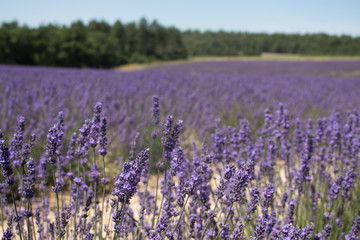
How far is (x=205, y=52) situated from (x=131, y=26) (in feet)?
60.0

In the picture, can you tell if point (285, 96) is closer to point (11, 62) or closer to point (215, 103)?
point (215, 103)

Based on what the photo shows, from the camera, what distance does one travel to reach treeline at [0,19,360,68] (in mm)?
25303

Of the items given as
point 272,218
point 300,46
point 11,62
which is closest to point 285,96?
point 272,218

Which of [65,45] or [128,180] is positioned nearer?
[128,180]

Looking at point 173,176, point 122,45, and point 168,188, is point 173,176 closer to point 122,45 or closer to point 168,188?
point 168,188

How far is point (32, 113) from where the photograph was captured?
472 centimetres

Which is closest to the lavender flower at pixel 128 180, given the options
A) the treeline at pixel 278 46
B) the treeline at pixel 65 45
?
the treeline at pixel 65 45

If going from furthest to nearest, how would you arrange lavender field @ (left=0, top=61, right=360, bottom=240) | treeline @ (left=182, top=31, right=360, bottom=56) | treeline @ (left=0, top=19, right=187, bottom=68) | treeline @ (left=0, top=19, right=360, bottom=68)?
treeline @ (left=182, top=31, right=360, bottom=56), treeline @ (left=0, top=19, right=360, bottom=68), treeline @ (left=0, top=19, right=187, bottom=68), lavender field @ (left=0, top=61, right=360, bottom=240)

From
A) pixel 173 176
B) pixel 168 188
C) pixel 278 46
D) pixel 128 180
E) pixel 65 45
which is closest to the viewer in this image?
pixel 128 180

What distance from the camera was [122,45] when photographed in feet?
136

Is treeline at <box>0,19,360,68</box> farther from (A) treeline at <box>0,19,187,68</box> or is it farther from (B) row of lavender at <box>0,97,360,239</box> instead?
(B) row of lavender at <box>0,97,360,239</box>

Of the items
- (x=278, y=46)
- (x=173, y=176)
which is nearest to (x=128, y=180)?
(x=173, y=176)

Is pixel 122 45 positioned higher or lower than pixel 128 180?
higher

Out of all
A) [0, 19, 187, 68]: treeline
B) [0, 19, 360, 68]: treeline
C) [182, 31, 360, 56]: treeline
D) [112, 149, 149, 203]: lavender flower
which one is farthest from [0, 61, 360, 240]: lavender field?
[182, 31, 360, 56]: treeline
